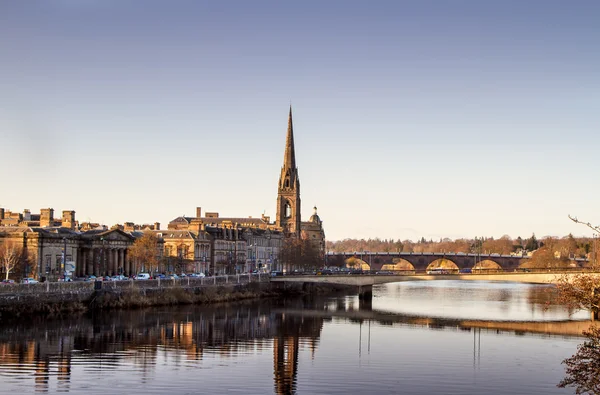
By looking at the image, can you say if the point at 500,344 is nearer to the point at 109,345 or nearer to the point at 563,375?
the point at 563,375

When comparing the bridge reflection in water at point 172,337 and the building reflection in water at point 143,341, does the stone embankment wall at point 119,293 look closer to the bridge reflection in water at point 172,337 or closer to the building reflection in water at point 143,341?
the building reflection in water at point 143,341

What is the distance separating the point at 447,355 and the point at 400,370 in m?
7.70

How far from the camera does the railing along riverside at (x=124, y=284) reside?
2871 inches

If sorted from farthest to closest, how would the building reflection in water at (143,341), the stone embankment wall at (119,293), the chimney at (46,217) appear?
the chimney at (46,217)
the stone embankment wall at (119,293)
the building reflection in water at (143,341)

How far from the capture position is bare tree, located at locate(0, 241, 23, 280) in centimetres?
9162

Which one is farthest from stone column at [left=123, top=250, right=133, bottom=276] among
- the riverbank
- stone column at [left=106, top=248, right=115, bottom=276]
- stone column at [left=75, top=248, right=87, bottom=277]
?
the riverbank


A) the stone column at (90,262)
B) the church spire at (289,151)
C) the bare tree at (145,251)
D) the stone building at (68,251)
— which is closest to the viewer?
Answer: the stone building at (68,251)

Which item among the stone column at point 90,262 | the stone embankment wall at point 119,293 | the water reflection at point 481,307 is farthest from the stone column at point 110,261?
the water reflection at point 481,307

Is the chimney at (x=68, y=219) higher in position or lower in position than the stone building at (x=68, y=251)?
higher

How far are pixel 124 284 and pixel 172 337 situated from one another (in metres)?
27.4

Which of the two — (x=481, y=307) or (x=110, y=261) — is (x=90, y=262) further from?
(x=481, y=307)

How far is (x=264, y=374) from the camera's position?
155 ft

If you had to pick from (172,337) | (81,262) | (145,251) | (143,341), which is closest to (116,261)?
(145,251)

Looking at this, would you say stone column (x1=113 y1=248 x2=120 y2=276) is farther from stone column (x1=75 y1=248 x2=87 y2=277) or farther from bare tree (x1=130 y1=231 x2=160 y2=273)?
stone column (x1=75 y1=248 x2=87 y2=277)
